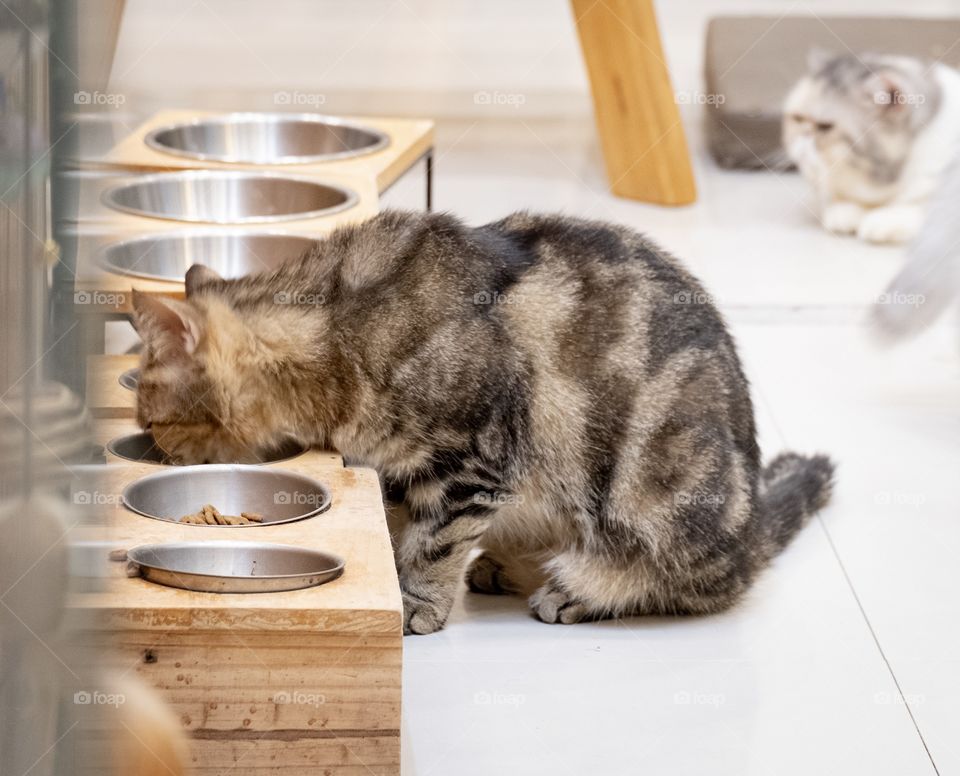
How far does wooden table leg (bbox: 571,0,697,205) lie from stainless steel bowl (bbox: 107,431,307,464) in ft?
8.58

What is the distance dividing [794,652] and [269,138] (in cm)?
181

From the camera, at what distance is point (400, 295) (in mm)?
1934

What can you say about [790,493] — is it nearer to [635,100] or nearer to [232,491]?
[232,491]

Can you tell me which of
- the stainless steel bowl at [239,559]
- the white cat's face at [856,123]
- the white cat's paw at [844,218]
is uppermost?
the stainless steel bowl at [239,559]

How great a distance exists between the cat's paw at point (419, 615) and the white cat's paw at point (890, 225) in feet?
8.87

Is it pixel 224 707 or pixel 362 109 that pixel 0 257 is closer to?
pixel 224 707

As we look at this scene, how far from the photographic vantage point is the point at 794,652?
2.03 metres

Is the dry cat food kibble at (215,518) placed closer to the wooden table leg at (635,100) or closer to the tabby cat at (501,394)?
the tabby cat at (501,394)

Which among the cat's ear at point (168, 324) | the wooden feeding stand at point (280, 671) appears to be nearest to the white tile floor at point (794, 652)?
the wooden feeding stand at point (280, 671)

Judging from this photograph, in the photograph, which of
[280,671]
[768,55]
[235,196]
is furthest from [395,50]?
[280,671]

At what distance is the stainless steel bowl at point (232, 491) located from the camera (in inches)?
72.0

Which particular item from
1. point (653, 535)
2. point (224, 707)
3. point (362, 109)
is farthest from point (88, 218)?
point (362, 109)

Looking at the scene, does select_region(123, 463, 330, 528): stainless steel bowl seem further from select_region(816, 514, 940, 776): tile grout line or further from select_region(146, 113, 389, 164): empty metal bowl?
select_region(146, 113, 389, 164): empty metal bowl

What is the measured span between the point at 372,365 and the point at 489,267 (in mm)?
244
